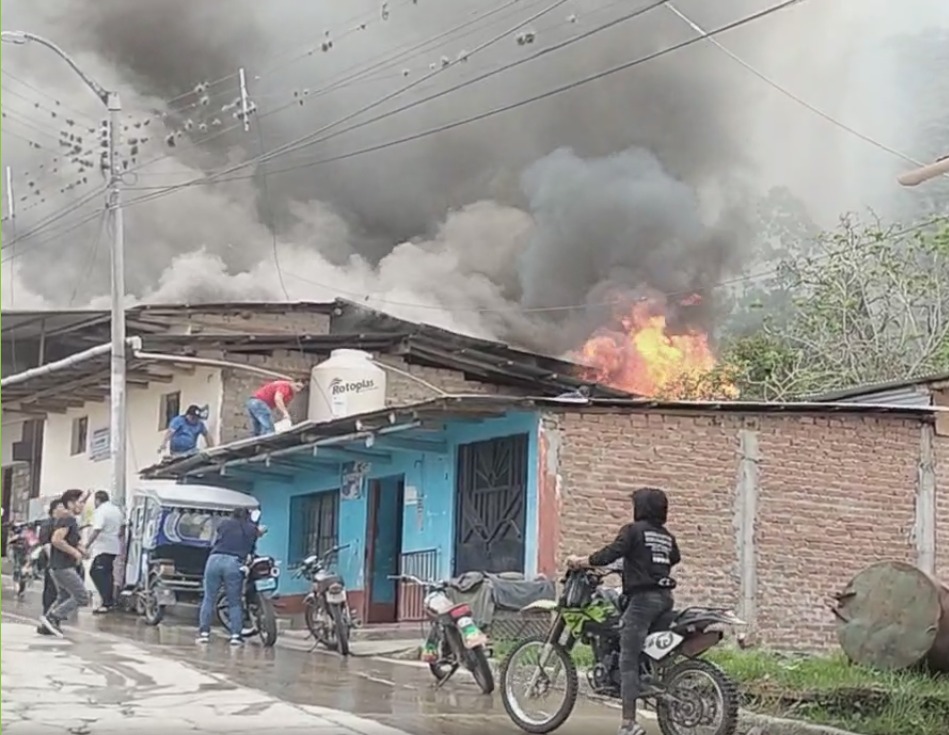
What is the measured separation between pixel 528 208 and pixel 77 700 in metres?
7.56

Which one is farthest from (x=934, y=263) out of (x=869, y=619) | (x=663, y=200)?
(x=869, y=619)

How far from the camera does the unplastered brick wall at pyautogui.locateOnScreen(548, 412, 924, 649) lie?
10.1 meters

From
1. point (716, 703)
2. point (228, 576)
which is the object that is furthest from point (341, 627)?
point (716, 703)

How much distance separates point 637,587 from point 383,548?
689 centimetres

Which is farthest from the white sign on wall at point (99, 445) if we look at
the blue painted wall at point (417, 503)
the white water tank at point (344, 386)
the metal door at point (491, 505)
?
the white water tank at point (344, 386)

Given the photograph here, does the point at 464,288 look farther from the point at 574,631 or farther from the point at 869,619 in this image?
the point at 574,631

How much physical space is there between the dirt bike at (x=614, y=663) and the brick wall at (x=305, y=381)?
5.54 meters

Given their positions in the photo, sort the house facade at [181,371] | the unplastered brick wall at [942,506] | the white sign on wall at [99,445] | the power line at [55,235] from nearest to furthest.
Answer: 1. the power line at [55,235]
2. the house facade at [181,371]
3. the white sign on wall at [99,445]
4. the unplastered brick wall at [942,506]

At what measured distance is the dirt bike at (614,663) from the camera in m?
5.87

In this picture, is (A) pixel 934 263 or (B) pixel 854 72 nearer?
(B) pixel 854 72

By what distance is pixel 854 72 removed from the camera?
12.4m

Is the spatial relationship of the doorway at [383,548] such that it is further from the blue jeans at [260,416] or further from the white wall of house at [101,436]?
the white wall of house at [101,436]

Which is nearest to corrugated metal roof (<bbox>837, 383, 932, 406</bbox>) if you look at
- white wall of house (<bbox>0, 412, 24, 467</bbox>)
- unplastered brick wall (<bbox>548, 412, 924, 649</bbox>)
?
unplastered brick wall (<bbox>548, 412, 924, 649</bbox>)

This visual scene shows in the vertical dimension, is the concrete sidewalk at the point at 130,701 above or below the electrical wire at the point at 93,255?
below
